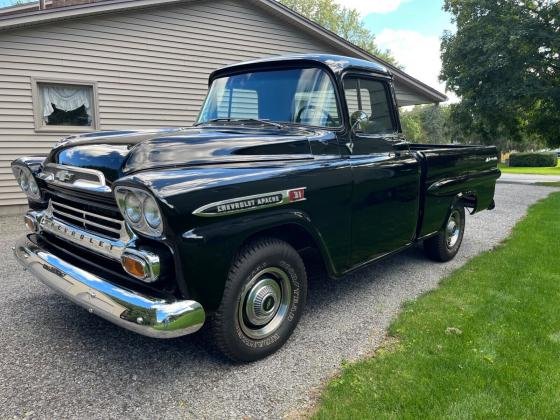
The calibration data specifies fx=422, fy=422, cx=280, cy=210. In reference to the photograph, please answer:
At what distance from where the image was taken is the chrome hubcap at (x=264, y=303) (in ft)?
9.20

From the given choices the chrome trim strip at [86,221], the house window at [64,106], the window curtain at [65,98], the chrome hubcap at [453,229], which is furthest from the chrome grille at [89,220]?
the window curtain at [65,98]

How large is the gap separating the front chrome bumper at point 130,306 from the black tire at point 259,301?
11.2 inches

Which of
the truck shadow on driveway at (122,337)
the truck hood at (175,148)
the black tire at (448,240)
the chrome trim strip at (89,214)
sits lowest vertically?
the truck shadow on driveway at (122,337)

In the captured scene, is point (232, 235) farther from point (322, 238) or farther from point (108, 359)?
point (108, 359)

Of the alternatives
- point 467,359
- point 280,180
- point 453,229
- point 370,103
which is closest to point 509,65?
point 453,229

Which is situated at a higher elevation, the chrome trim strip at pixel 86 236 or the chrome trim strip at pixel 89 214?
the chrome trim strip at pixel 89 214

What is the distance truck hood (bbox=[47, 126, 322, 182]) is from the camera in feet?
8.39

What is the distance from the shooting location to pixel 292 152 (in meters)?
3.12

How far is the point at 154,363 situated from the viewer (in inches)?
112

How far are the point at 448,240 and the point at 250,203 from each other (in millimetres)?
3583

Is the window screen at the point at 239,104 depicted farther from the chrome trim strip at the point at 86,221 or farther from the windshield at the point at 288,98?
the chrome trim strip at the point at 86,221

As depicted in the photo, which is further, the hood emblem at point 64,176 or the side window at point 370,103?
the side window at point 370,103

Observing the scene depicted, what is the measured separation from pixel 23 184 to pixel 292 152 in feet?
7.42

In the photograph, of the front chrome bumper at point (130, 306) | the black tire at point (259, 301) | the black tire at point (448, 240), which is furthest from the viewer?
the black tire at point (448, 240)
